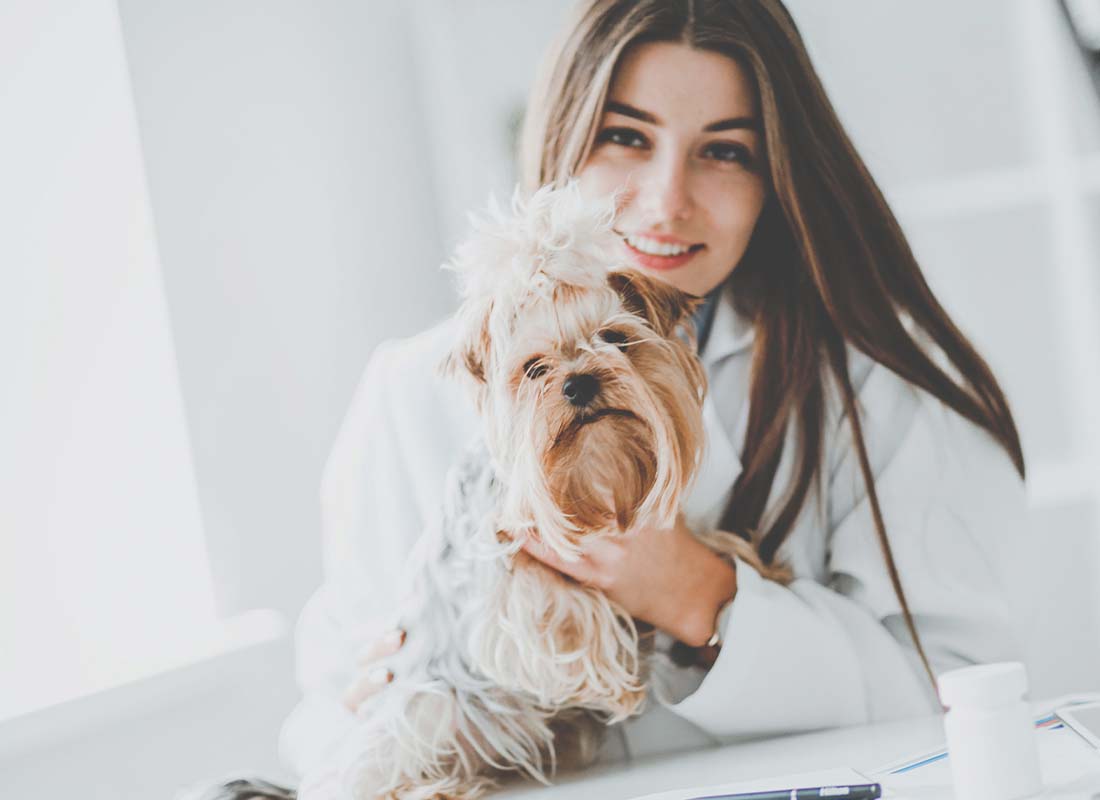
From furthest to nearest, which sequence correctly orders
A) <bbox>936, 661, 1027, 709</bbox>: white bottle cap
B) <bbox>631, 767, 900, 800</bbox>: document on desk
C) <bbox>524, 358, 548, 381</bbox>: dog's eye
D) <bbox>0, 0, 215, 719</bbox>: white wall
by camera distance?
1. <bbox>0, 0, 215, 719</bbox>: white wall
2. <bbox>524, 358, 548, 381</bbox>: dog's eye
3. <bbox>631, 767, 900, 800</bbox>: document on desk
4. <bbox>936, 661, 1027, 709</bbox>: white bottle cap

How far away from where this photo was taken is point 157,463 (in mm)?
1591

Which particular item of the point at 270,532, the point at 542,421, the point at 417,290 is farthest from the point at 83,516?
the point at 542,421

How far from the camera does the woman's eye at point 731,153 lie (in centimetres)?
148

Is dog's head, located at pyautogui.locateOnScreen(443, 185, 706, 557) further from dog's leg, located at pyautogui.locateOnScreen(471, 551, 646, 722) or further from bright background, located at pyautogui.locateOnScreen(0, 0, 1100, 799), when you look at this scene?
bright background, located at pyautogui.locateOnScreen(0, 0, 1100, 799)

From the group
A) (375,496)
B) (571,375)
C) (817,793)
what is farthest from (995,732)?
(375,496)

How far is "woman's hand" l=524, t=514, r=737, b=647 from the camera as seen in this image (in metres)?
1.31

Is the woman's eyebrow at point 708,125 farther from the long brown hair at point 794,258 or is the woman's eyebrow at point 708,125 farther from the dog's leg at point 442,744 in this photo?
the dog's leg at point 442,744

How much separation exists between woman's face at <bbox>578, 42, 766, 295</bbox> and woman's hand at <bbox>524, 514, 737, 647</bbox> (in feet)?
1.21

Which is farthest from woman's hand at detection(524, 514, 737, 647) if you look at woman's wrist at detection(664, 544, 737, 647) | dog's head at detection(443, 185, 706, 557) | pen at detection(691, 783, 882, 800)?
pen at detection(691, 783, 882, 800)

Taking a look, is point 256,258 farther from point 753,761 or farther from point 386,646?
point 753,761

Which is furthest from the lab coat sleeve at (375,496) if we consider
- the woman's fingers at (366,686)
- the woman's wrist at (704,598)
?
the woman's wrist at (704,598)

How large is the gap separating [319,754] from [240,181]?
803 mm

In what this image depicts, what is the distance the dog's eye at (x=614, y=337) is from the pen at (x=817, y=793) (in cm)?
45

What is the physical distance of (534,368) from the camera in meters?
1.16
